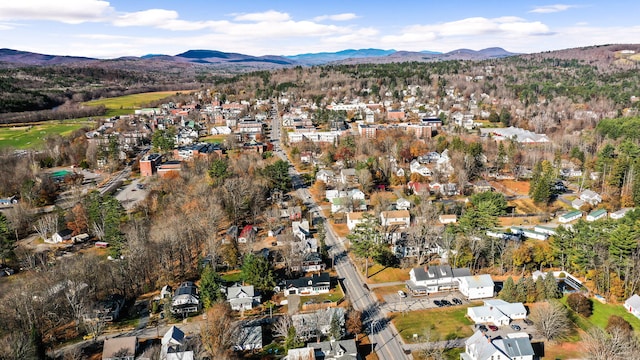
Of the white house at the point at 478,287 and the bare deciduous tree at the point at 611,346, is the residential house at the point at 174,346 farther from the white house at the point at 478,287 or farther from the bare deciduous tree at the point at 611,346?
the bare deciduous tree at the point at 611,346

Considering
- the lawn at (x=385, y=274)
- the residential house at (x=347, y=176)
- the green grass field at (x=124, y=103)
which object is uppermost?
the green grass field at (x=124, y=103)

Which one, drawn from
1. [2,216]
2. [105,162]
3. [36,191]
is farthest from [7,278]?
[105,162]

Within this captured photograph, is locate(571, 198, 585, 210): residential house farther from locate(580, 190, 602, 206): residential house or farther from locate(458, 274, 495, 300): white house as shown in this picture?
locate(458, 274, 495, 300): white house

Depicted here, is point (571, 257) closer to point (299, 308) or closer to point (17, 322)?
point (299, 308)

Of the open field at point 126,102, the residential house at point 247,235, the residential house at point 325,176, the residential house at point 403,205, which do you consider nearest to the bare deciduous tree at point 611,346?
the residential house at point 403,205

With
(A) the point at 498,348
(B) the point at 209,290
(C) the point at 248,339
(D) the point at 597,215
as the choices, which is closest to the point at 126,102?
(B) the point at 209,290
